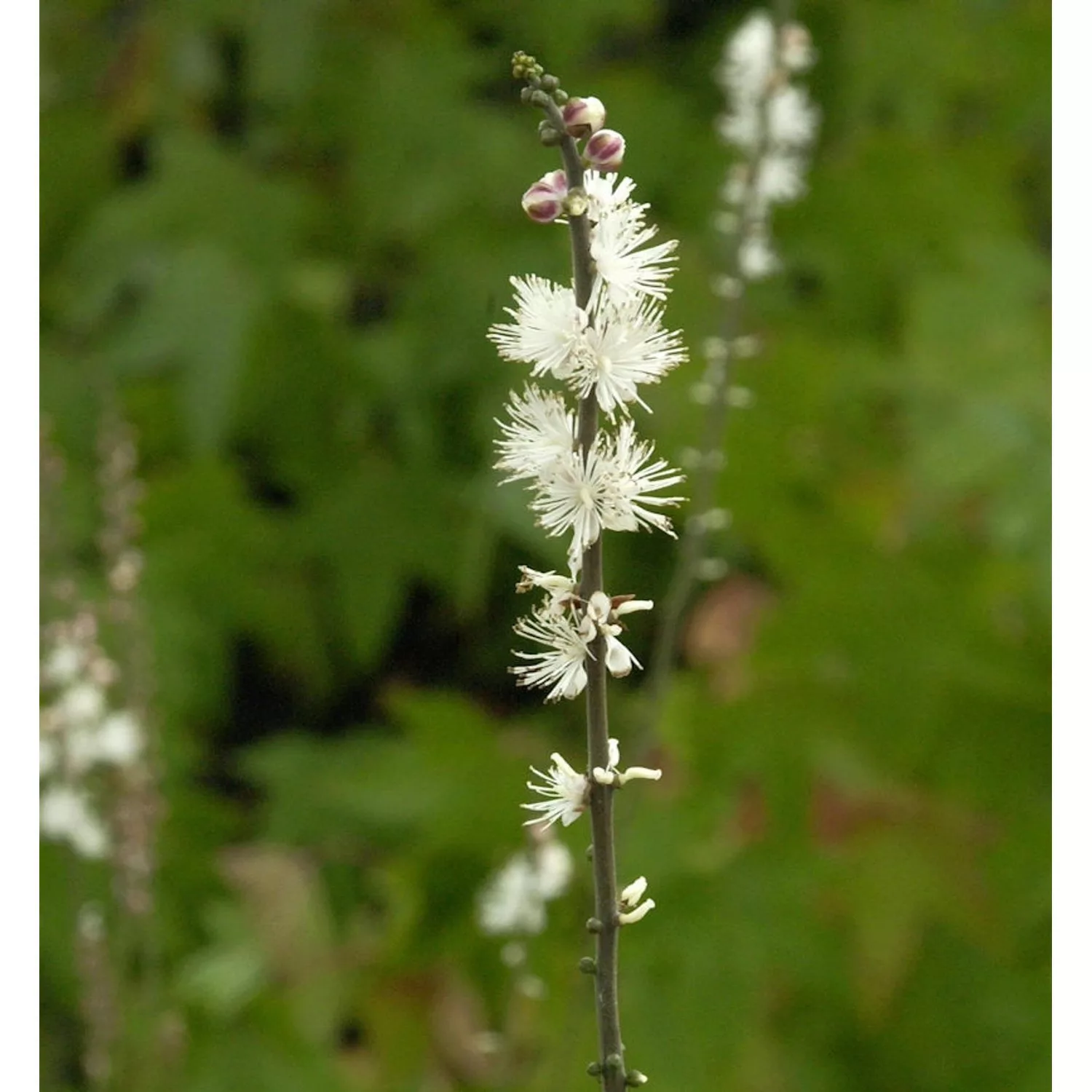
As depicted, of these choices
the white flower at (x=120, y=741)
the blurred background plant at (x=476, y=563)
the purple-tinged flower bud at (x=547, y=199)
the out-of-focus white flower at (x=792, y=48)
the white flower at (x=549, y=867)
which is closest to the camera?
the purple-tinged flower bud at (x=547, y=199)

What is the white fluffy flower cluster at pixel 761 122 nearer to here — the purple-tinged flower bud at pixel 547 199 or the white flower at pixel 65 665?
the white flower at pixel 65 665

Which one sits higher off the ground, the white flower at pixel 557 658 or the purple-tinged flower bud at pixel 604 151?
the purple-tinged flower bud at pixel 604 151

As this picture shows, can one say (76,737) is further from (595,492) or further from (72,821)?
(595,492)

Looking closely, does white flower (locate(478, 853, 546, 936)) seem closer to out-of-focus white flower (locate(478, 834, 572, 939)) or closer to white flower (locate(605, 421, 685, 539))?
out-of-focus white flower (locate(478, 834, 572, 939))

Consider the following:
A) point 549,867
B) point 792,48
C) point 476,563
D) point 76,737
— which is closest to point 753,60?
point 792,48

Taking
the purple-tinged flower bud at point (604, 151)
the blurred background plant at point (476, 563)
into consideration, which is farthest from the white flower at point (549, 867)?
the purple-tinged flower bud at point (604, 151)

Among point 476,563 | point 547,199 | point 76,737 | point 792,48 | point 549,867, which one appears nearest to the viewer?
point 547,199

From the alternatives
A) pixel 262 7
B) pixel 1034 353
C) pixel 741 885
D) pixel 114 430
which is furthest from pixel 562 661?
pixel 262 7
